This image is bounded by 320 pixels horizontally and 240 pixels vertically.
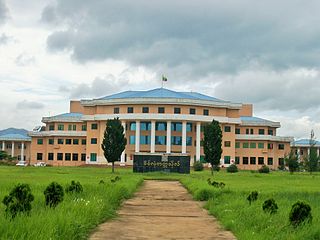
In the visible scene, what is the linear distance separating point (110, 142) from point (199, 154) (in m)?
31.3

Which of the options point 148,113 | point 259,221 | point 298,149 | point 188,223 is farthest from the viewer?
point 298,149

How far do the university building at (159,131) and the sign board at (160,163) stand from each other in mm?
14196

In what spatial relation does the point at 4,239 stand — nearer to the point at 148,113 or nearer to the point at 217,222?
the point at 217,222

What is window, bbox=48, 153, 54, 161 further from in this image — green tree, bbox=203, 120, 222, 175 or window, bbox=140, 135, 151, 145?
green tree, bbox=203, 120, 222, 175

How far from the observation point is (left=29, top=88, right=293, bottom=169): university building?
90625 mm

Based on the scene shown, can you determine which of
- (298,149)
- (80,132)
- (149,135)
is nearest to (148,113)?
(149,135)

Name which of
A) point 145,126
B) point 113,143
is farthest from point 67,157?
point 113,143

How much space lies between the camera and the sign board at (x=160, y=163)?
219 feet

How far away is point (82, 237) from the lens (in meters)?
11.8

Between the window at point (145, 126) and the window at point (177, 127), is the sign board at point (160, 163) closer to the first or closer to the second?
the window at point (177, 127)

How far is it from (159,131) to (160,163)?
2715cm

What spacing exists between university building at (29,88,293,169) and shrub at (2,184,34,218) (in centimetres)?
6732

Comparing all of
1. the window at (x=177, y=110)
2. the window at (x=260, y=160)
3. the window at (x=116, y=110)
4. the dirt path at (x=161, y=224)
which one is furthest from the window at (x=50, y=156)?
the dirt path at (x=161, y=224)

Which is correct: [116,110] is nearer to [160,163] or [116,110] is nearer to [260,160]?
[160,163]
